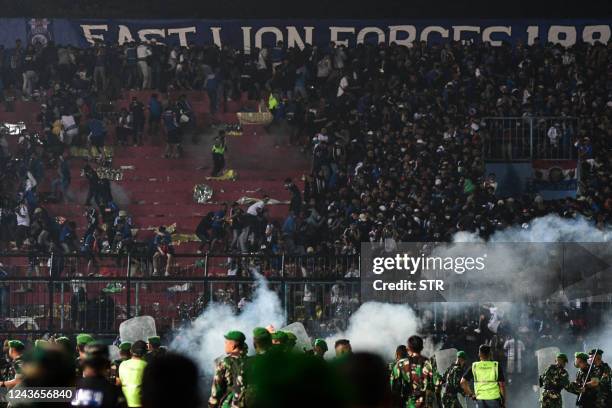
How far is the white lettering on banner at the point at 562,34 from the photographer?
27750 mm

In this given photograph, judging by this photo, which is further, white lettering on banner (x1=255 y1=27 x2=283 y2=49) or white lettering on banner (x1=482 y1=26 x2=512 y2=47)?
white lettering on banner (x1=255 y1=27 x2=283 y2=49)

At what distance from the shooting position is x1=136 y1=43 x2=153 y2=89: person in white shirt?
89.3 ft

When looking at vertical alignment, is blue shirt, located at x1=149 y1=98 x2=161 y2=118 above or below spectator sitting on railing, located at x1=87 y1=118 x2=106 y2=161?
above

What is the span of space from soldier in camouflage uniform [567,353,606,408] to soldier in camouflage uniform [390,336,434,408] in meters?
3.52

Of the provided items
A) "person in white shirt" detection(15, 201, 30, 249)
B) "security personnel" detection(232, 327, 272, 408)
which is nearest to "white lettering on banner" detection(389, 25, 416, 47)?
A: "person in white shirt" detection(15, 201, 30, 249)

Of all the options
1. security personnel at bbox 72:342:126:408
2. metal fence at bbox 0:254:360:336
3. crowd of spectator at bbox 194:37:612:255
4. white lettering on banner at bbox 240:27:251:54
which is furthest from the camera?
white lettering on banner at bbox 240:27:251:54

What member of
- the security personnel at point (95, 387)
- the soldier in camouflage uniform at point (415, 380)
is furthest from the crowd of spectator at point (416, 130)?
the security personnel at point (95, 387)

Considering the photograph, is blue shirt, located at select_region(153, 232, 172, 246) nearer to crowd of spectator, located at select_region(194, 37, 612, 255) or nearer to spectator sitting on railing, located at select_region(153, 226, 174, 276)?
spectator sitting on railing, located at select_region(153, 226, 174, 276)

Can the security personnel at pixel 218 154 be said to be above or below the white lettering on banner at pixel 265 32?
below

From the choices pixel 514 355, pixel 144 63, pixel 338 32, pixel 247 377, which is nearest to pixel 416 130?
pixel 338 32

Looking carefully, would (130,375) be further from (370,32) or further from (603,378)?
(370,32)

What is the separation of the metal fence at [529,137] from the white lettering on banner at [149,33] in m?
8.16

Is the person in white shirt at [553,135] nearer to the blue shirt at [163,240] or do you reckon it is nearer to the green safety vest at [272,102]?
the green safety vest at [272,102]

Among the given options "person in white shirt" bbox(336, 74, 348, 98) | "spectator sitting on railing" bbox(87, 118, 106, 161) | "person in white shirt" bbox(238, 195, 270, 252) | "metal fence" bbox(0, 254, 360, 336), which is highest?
"person in white shirt" bbox(336, 74, 348, 98)
